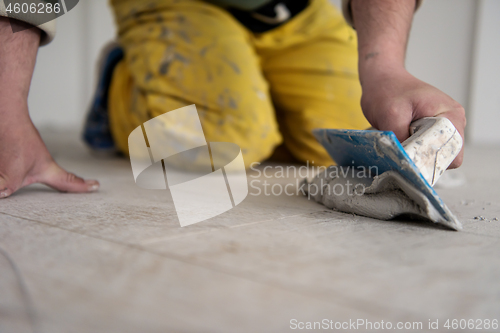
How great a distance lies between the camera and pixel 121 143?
1.63 meters

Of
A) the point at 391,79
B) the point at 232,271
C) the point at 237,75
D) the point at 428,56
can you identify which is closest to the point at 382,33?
the point at 391,79

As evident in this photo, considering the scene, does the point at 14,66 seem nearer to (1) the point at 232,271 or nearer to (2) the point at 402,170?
(1) the point at 232,271

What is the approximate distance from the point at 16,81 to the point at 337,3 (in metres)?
4.23

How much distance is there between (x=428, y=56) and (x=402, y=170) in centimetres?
419

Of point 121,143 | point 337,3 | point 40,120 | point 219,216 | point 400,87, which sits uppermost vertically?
point 337,3

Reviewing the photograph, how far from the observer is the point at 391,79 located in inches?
30.5

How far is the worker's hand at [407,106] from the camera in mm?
673

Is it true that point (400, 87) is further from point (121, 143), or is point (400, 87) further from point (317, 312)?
point (121, 143)

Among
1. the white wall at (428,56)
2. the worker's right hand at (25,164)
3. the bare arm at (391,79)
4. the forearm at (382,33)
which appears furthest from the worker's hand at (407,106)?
the white wall at (428,56)

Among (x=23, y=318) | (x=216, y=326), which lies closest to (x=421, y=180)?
(x=216, y=326)

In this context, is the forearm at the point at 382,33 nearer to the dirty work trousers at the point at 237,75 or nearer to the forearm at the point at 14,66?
the dirty work trousers at the point at 237,75

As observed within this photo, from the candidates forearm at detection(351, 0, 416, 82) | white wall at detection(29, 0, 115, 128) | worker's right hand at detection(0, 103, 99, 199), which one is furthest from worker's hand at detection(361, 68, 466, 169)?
white wall at detection(29, 0, 115, 128)

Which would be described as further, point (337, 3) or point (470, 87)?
point (337, 3)

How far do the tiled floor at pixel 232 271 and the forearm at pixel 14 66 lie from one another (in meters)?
0.25
